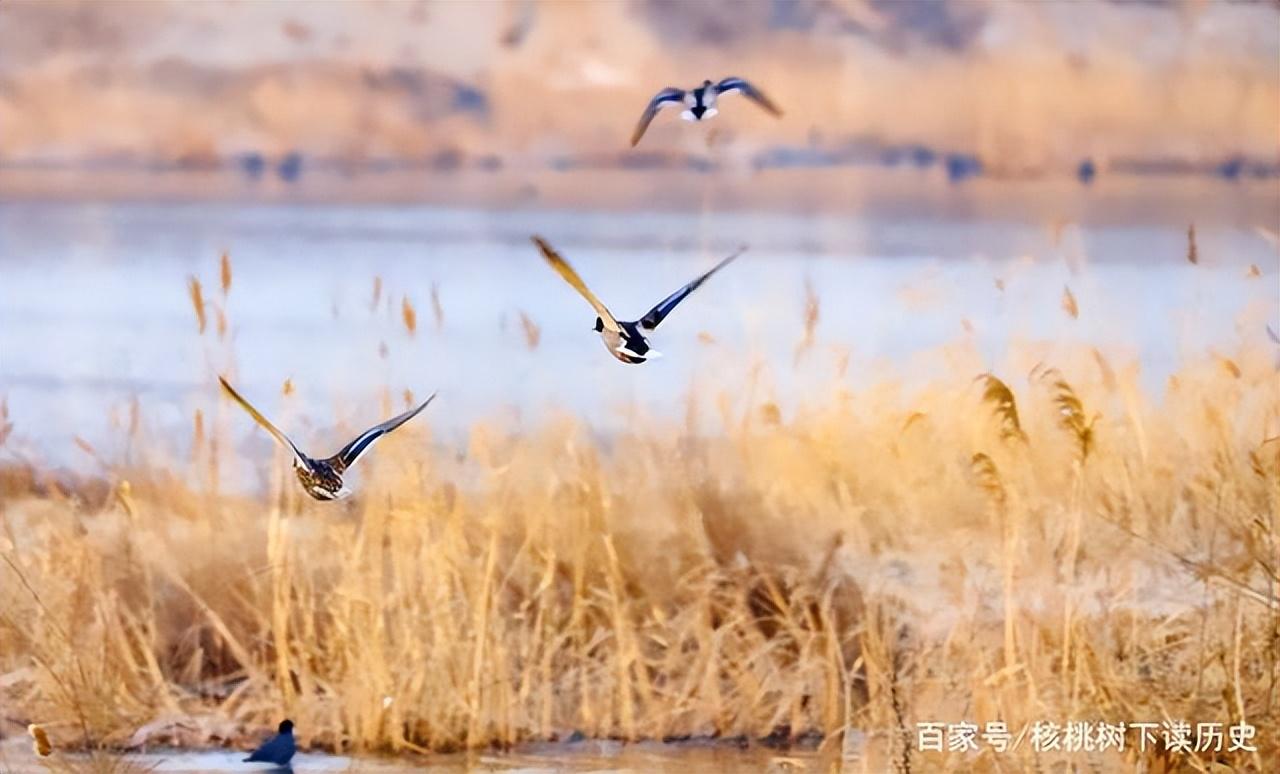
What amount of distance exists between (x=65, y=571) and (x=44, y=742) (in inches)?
10.1

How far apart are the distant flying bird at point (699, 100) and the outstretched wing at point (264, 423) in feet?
2.27

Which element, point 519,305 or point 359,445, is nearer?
point 359,445

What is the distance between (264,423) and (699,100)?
2.63 feet

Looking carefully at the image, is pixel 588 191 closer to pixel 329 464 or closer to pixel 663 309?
pixel 663 309

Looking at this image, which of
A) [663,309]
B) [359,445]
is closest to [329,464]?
[359,445]

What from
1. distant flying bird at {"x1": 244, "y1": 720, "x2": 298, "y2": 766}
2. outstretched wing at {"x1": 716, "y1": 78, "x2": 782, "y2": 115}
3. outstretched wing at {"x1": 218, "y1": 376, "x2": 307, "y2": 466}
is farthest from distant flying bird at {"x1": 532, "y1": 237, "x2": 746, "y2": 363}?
distant flying bird at {"x1": 244, "y1": 720, "x2": 298, "y2": 766}

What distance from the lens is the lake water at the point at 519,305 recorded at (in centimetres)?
237

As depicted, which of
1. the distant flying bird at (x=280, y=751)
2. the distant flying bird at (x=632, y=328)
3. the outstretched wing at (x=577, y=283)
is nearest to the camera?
the outstretched wing at (x=577, y=283)

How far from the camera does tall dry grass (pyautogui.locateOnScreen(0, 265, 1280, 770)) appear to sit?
2.32 meters

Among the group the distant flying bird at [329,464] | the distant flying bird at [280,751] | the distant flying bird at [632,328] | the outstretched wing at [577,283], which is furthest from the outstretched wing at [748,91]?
the distant flying bird at [280,751]

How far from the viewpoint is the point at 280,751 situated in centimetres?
230

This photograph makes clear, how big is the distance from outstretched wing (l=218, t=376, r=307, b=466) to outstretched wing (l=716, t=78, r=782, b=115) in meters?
0.83

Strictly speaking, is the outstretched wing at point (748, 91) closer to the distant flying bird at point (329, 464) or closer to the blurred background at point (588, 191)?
the blurred background at point (588, 191)

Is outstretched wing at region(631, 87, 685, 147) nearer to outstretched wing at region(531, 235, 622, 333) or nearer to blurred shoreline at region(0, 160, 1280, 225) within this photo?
blurred shoreline at region(0, 160, 1280, 225)
